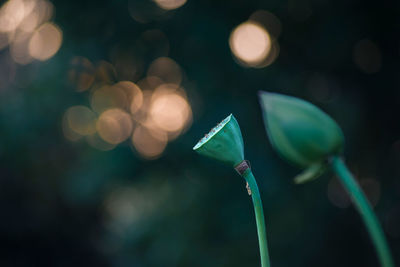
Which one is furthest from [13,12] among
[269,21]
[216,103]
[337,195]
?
[337,195]

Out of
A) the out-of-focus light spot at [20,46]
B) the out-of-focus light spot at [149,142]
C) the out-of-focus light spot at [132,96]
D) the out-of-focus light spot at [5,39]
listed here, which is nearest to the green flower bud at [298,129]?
the out-of-focus light spot at [149,142]

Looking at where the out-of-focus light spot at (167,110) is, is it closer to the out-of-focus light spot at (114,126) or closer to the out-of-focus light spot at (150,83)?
the out-of-focus light spot at (150,83)

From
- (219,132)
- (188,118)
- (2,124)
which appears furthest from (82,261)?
(219,132)

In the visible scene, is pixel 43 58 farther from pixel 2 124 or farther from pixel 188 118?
pixel 188 118

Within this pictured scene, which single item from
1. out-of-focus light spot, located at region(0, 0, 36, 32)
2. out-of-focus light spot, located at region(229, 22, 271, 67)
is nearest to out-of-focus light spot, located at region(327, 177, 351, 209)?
out-of-focus light spot, located at region(229, 22, 271, 67)

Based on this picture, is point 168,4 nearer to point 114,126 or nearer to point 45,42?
point 45,42

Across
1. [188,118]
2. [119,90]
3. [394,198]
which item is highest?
[119,90]
